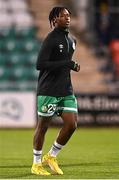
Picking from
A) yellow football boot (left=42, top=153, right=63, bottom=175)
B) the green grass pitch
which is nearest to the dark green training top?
yellow football boot (left=42, top=153, right=63, bottom=175)

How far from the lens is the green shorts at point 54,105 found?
32.6 ft

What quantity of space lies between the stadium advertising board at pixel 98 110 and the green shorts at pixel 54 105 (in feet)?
40.6

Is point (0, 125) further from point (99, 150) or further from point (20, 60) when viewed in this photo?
point (99, 150)

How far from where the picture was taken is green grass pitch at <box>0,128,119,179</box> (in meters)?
10.0

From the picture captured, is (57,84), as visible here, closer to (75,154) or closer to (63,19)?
(63,19)

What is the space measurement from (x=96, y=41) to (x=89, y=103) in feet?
14.3

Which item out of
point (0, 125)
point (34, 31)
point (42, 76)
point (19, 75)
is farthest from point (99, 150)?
point (34, 31)

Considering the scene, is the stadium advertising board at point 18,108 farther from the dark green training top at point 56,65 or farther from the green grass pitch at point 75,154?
the dark green training top at point 56,65

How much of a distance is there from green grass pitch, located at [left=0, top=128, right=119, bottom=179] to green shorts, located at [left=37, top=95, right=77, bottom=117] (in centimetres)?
86

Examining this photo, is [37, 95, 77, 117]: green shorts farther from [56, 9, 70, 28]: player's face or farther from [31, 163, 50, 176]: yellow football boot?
[56, 9, 70, 28]: player's face

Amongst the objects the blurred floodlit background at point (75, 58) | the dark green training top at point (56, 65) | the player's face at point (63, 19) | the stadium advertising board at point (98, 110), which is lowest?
the stadium advertising board at point (98, 110)

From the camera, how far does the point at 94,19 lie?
89.7 ft

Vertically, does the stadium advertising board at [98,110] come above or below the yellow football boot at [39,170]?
below

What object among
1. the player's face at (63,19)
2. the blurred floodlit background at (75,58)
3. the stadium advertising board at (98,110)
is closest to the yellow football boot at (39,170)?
the player's face at (63,19)
